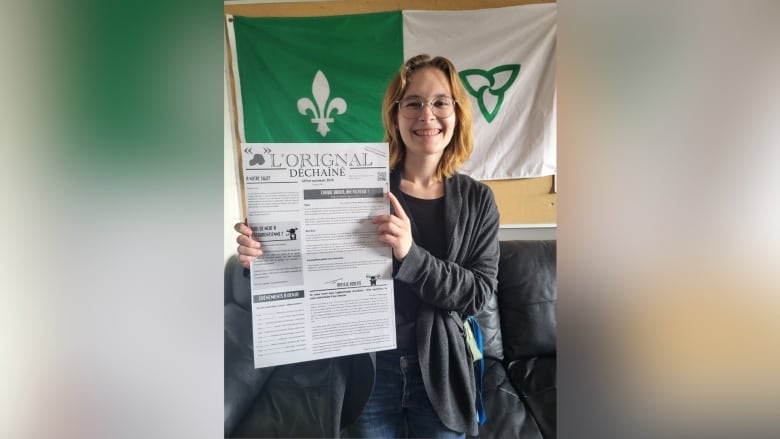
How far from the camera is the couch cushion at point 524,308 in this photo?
89cm

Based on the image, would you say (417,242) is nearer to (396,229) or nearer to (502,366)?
(396,229)

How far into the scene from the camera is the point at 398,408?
574mm

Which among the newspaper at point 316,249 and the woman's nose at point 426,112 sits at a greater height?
the woman's nose at point 426,112

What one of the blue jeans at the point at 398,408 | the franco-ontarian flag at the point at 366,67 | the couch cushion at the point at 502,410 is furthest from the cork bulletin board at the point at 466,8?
the couch cushion at the point at 502,410

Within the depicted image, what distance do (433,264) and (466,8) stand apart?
0.49 m

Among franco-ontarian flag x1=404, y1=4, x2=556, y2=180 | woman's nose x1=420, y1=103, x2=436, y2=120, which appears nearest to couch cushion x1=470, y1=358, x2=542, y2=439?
franco-ontarian flag x1=404, y1=4, x2=556, y2=180

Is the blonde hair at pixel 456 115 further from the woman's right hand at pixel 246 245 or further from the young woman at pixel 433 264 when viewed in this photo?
the woman's right hand at pixel 246 245

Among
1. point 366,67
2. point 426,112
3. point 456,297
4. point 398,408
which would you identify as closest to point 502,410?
point 398,408

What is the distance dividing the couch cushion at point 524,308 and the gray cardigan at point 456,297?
0.34 meters
